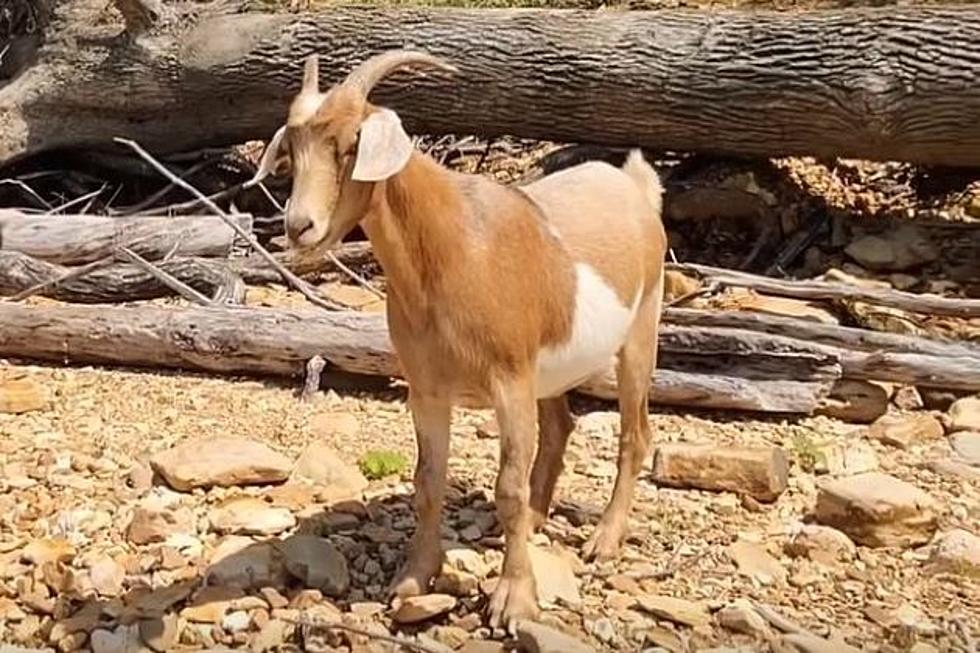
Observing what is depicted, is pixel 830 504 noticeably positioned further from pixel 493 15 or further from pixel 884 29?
pixel 493 15

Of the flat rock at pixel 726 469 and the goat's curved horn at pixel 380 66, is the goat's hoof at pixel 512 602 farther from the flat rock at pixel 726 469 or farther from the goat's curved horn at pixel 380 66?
the goat's curved horn at pixel 380 66

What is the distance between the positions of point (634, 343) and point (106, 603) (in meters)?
Answer: 2.11

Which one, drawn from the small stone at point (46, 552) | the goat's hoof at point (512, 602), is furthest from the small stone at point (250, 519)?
the goat's hoof at point (512, 602)

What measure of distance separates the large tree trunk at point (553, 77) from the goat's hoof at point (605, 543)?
3.93 meters

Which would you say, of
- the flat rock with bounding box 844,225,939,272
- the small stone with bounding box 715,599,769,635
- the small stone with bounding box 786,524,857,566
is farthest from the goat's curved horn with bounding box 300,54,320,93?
the flat rock with bounding box 844,225,939,272

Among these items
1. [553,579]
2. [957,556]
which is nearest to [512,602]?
[553,579]

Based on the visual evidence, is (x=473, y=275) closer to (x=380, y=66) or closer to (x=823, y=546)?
(x=380, y=66)

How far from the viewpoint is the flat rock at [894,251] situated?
27.4 ft

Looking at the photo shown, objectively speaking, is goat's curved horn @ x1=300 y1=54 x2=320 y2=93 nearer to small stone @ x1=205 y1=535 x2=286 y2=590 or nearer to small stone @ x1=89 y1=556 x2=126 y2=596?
small stone @ x1=205 y1=535 x2=286 y2=590

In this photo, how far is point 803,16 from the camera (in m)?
8.29

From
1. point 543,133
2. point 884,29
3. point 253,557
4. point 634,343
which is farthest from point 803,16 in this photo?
point 253,557

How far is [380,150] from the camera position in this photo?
3834 millimetres

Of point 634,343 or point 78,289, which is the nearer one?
point 634,343

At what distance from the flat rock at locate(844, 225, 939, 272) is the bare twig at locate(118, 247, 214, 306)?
13.2ft
